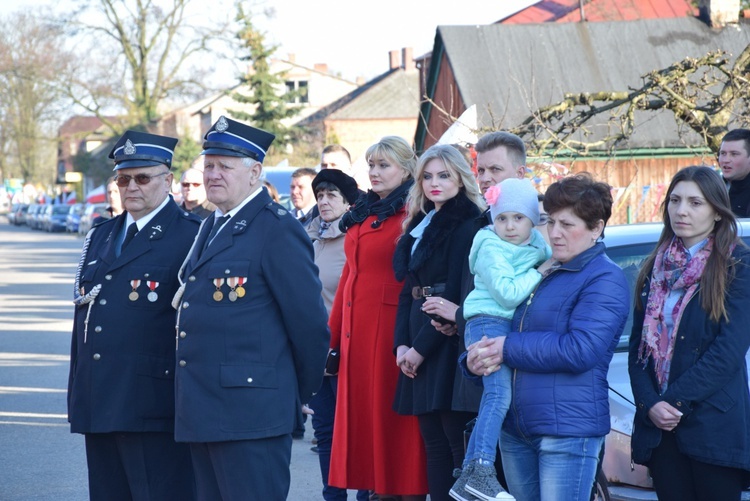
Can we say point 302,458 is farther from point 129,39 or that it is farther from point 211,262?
point 129,39

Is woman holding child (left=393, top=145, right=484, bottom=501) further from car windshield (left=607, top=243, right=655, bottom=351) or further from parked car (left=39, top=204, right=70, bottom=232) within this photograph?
parked car (left=39, top=204, right=70, bottom=232)

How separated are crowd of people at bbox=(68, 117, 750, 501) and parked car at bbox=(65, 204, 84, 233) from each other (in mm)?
56568

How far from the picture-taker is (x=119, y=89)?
4803 cm

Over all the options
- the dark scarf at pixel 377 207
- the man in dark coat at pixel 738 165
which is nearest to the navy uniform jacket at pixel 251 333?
the dark scarf at pixel 377 207

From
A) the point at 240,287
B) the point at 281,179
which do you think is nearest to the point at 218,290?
the point at 240,287

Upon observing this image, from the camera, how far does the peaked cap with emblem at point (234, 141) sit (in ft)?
14.4

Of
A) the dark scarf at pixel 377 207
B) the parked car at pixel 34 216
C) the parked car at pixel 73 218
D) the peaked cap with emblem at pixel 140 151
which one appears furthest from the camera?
the parked car at pixel 34 216

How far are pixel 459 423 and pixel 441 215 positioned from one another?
108cm

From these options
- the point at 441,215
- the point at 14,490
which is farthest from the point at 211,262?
the point at 14,490

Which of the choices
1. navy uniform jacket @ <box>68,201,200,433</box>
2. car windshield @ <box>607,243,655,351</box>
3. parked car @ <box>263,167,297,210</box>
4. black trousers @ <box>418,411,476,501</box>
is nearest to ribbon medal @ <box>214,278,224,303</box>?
navy uniform jacket @ <box>68,201,200,433</box>

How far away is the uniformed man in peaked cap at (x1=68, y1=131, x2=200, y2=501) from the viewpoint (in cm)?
461

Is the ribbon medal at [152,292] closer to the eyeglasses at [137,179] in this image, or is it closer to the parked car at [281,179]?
the eyeglasses at [137,179]

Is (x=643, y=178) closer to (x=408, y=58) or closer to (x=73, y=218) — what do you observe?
(x=73, y=218)

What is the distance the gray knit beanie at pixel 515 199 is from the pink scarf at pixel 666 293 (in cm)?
59
